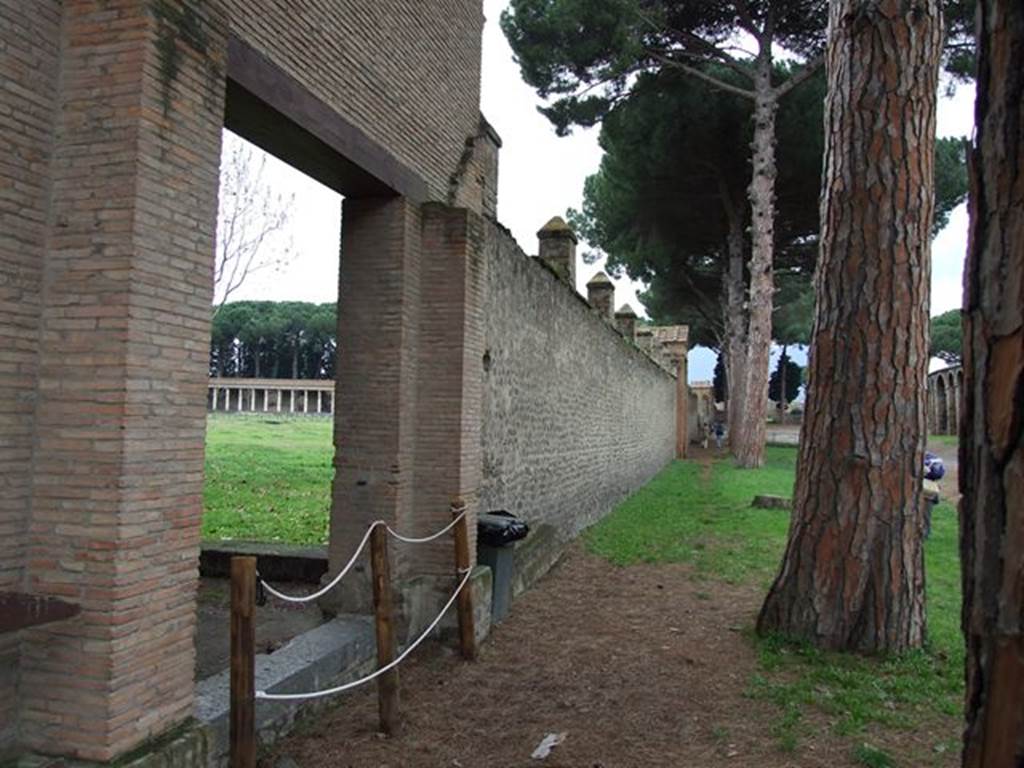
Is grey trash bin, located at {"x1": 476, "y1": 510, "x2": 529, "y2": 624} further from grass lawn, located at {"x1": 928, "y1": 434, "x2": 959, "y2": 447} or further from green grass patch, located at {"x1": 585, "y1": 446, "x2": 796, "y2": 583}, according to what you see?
grass lawn, located at {"x1": 928, "y1": 434, "x2": 959, "y2": 447}

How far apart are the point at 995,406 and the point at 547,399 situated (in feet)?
30.4

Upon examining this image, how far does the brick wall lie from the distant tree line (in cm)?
8513

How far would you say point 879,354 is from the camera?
6.02 metres

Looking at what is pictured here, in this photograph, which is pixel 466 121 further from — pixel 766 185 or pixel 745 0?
pixel 745 0

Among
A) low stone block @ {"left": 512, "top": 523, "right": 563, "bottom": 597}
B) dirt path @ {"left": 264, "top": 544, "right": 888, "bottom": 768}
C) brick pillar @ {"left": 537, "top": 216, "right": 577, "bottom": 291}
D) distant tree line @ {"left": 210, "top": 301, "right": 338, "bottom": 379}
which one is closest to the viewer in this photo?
dirt path @ {"left": 264, "top": 544, "right": 888, "bottom": 768}

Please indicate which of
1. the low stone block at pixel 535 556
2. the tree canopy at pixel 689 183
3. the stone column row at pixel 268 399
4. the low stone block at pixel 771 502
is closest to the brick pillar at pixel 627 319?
the tree canopy at pixel 689 183

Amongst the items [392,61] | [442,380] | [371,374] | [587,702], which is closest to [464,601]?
[587,702]

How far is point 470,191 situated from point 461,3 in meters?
1.72

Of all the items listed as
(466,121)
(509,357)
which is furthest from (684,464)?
(466,121)

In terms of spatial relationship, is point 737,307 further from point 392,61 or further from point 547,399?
point 392,61

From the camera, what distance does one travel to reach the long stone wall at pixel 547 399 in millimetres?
8453

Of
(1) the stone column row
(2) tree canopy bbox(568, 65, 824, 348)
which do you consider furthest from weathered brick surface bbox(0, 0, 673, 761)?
(1) the stone column row

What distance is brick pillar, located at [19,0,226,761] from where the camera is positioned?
319 centimetres

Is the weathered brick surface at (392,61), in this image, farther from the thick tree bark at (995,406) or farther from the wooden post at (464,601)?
the thick tree bark at (995,406)
